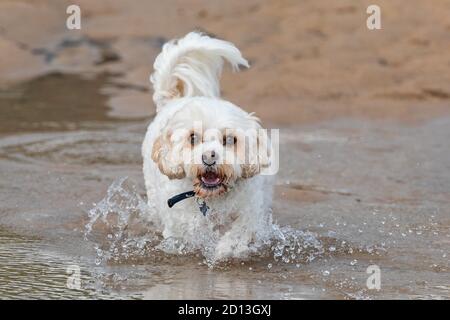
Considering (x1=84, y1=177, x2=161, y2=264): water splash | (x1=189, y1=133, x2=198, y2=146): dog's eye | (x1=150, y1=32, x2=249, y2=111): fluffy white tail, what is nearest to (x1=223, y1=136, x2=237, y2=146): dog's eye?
(x1=189, y1=133, x2=198, y2=146): dog's eye

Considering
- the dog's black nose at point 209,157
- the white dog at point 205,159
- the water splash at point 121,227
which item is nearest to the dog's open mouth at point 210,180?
the white dog at point 205,159

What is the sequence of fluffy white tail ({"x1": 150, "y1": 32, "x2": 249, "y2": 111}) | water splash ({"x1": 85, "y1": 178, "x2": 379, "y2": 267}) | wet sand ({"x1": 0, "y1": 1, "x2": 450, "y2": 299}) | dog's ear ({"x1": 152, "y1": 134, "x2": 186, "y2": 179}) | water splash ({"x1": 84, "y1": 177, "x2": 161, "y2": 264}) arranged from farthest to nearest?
fluffy white tail ({"x1": 150, "y1": 32, "x2": 249, "y2": 111}) < water splash ({"x1": 84, "y1": 177, "x2": 161, "y2": 264}) < water splash ({"x1": 85, "y1": 178, "x2": 379, "y2": 267}) < wet sand ({"x1": 0, "y1": 1, "x2": 450, "y2": 299}) < dog's ear ({"x1": 152, "y1": 134, "x2": 186, "y2": 179})

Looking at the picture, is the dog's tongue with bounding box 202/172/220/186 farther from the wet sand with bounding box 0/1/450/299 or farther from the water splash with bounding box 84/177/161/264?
the water splash with bounding box 84/177/161/264

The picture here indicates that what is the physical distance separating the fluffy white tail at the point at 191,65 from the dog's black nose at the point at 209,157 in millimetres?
1390

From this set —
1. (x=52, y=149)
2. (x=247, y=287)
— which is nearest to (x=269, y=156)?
(x=247, y=287)

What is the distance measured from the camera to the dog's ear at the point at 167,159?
5379 mm

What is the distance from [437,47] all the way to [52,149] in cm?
593

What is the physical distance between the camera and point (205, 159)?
5184 mm

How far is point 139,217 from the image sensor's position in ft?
22.5

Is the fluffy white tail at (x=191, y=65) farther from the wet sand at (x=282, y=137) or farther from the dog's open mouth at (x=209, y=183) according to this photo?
the dog's open mouth at (x=209, y=183)

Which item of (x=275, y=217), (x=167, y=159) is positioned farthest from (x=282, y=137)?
(x=167, y=159)

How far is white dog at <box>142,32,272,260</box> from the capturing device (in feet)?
17.4

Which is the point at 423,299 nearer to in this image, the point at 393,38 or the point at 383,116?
the point at 383,116
